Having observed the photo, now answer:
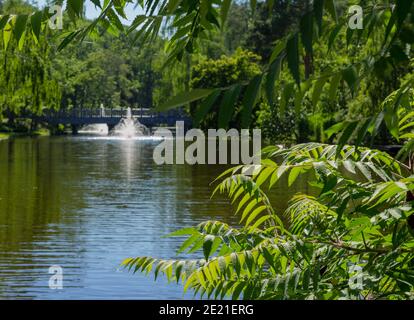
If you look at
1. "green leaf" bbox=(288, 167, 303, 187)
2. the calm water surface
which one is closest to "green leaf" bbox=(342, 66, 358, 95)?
"green leaf" bbox=(288, 167, 303, 187)

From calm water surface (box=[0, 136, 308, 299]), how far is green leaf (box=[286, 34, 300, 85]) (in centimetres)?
375

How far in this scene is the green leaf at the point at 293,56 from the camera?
2516mm

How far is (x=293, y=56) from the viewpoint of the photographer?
8.62 feet

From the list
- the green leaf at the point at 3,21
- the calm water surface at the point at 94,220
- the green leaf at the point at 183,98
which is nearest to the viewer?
the green leaf at the point at 183,98

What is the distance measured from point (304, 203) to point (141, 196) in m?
21.2

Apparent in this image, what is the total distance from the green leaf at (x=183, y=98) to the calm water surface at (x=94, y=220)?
3.85 metres

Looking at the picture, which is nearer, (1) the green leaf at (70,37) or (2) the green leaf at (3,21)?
(1) the green leaf at (70,37)

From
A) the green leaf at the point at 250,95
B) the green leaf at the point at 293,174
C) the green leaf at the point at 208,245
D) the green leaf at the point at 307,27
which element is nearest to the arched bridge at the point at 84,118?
the green leaf at the point at 293,174

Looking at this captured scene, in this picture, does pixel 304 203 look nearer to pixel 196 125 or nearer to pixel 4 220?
pixel 196 125

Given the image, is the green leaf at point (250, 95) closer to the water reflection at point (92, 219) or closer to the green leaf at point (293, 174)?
the green leaf at point (293, 174)

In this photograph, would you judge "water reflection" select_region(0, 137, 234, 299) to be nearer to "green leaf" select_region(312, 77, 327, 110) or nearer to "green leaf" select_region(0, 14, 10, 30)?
"green leaf" select_region(0, 14, 10, 30)

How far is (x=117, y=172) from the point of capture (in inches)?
1463
